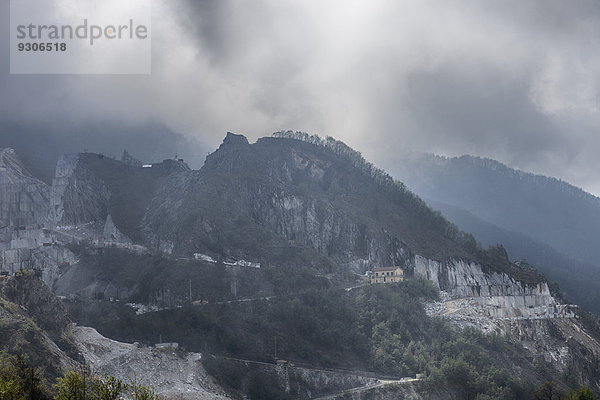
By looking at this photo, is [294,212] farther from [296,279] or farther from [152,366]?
[152,366]

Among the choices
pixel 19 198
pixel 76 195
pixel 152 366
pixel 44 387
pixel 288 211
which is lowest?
pixel 152 366

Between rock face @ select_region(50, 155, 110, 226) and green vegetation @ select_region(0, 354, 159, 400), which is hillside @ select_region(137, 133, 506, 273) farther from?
green vegetation @ select_region(0, 354, 159, 400)

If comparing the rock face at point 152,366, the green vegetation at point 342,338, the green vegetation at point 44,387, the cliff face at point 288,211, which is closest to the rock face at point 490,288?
the cliff face at point 288,211

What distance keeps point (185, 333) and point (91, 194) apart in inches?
2688

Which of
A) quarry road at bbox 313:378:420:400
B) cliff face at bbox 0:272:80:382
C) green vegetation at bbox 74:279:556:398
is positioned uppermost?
cliff face at bbox 0:272:80:382

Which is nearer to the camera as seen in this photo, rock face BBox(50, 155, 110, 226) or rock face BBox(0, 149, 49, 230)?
rock face BBox(0, 149, 49, 230)

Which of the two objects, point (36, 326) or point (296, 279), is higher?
point (296, 279)

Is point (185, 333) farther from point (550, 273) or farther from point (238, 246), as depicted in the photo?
point (550, 273)

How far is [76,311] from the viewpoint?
306 ft

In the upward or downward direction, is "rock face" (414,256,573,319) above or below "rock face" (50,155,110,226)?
below

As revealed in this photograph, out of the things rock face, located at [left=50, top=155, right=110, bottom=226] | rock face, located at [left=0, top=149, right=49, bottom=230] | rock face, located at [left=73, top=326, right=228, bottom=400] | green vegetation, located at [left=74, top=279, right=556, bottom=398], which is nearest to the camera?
rock face, located at [left=73, top=326, right=228, bottom=400]

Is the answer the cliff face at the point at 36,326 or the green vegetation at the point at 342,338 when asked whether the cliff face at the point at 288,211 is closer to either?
the green vegetation at the point at 342,338

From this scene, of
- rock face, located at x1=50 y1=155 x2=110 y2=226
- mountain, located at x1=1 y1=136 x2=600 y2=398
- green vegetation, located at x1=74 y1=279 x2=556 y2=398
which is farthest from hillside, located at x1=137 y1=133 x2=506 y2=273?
green vegetation, located at x1=74 y1=279 x2=556 y2=398

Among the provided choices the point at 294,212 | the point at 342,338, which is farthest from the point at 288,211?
the point at 342,338
